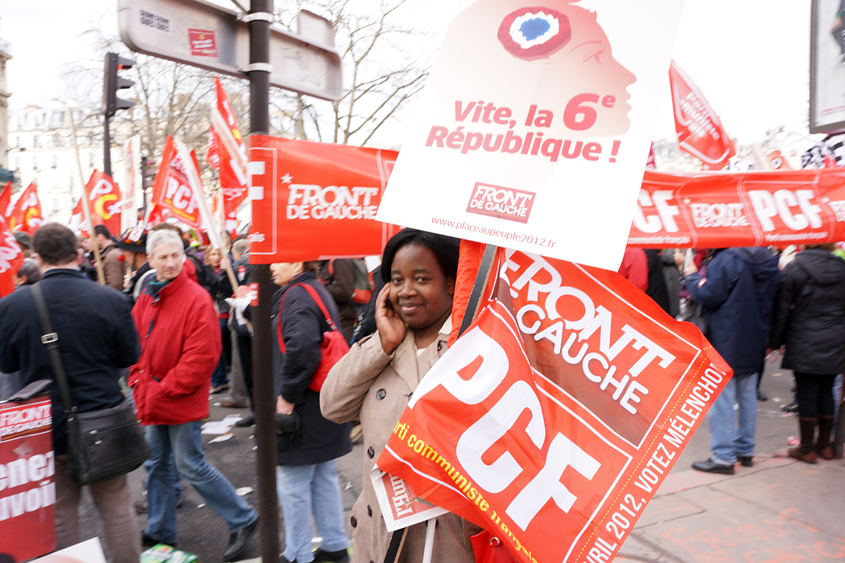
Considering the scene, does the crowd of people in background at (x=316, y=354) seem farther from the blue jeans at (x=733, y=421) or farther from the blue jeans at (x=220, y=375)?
the blue jeans at (x=220, y=375)

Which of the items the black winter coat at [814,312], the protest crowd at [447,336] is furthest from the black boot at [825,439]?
the protest crowd at [447,336]

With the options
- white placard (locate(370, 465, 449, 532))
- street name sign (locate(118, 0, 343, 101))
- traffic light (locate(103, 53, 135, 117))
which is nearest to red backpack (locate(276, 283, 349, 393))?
street name sign (locate(118, 0, 343, 101))

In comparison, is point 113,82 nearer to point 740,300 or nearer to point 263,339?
point 263,339

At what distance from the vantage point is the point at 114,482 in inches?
134

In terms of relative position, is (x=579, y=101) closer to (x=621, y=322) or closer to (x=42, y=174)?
(x=621, y=322)

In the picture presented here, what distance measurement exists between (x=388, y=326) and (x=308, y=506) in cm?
212

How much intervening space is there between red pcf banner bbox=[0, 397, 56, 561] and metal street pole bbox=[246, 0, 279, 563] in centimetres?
92

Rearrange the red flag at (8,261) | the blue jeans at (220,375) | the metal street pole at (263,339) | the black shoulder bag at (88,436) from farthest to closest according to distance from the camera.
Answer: the blue jeans at (220,375) → the red flag at (8,261) → the black shoulder bag at (88,436) → the metal street pole at (263,339)

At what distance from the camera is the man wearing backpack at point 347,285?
19.4ft

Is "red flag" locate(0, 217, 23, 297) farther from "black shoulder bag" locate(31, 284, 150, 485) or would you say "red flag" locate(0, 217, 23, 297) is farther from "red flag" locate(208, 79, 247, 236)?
"black shoulder bag" locate(31, 284, 150, 485)

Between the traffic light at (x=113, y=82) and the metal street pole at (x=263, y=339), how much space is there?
789 cm

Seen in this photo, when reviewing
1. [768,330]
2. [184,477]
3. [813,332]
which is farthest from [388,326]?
[813,332]

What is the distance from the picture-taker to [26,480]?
2559mm

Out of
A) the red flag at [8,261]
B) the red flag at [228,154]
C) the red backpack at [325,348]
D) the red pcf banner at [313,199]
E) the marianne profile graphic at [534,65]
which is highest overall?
the red flag at [228,154]
